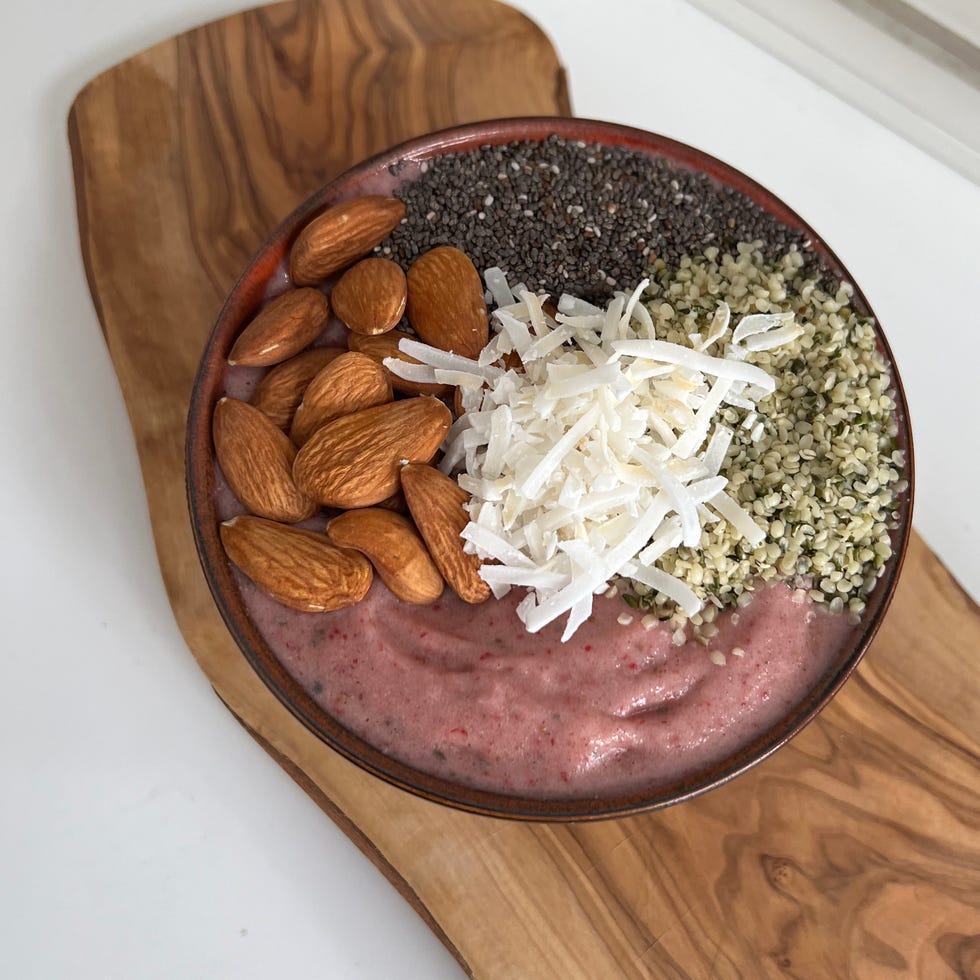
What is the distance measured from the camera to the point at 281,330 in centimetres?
107

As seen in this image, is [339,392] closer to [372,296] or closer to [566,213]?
[372,296]

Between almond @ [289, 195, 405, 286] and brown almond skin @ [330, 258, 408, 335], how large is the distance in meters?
0.02

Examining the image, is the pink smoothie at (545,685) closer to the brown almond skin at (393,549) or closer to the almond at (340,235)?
the brown almond skin at (393,549)

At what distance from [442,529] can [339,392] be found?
0.18 meters

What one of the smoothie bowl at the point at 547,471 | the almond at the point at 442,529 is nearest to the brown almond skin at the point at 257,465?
the smoothie bowl at the point at 547,471

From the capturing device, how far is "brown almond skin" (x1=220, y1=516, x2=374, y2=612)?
1.00 metres

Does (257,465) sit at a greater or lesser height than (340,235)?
lesser

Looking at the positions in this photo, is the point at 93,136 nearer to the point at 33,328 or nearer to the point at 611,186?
the point at 33,328

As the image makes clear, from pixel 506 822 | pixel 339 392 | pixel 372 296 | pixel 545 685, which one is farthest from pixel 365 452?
pixel 506 822

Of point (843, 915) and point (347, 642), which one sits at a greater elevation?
point (347, 642)

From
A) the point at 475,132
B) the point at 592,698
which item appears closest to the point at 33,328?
the point at 475,132

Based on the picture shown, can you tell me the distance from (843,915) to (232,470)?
0.87 m

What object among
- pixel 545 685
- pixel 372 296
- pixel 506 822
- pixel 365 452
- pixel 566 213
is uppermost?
pixel 566 213

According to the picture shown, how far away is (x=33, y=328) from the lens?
1.40 metres
